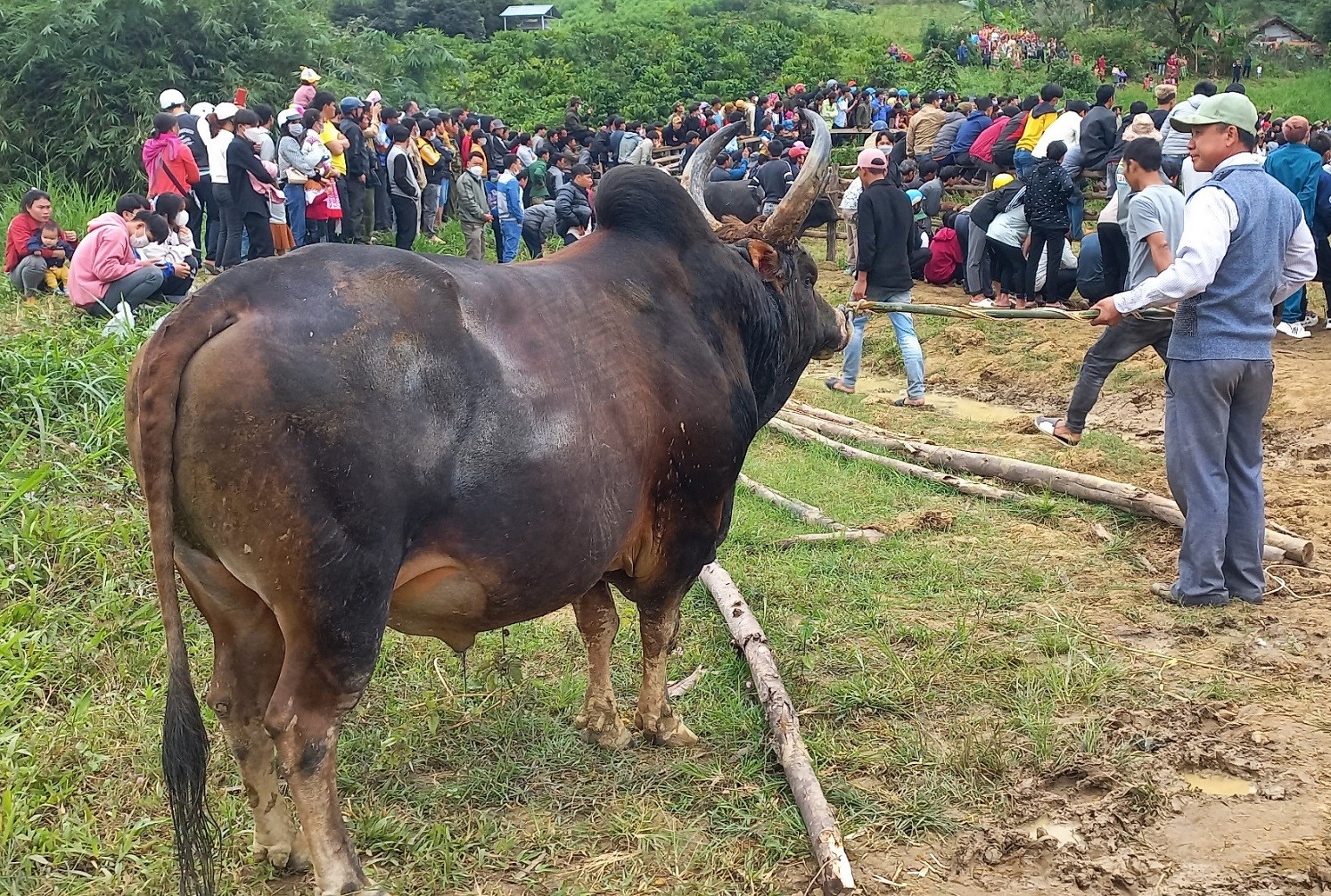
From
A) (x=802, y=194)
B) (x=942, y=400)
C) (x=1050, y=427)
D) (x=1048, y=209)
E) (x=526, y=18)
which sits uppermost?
(x=526, y=18)

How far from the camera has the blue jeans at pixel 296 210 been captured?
1216 centimetres

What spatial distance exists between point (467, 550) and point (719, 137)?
2439 mm

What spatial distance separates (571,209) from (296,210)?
420 centimetres

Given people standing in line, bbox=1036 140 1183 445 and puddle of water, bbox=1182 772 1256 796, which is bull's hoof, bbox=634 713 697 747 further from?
people standing in line, bbox=1036 140 1183 445

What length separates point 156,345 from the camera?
3088 mm

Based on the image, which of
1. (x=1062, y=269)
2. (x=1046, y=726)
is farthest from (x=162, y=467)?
(x=1062, y=269)

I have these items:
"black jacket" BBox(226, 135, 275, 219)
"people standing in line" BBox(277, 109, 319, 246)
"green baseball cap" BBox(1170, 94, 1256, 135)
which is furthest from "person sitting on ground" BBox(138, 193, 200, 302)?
"green baseball cap" BBox(1170, 94, 1256, 135)

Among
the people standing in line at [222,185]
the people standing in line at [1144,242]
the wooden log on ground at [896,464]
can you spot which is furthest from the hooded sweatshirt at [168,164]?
the people standing in line at [1144,242]

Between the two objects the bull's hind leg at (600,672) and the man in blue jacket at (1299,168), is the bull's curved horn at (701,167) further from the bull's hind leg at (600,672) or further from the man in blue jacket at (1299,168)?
the man in blue jacket at (1299,168)

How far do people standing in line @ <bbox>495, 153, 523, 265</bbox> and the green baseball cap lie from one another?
37.1 feet

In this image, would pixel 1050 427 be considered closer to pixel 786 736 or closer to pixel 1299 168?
pixel 1299 168

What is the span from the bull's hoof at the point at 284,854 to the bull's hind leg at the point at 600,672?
4.11 ft

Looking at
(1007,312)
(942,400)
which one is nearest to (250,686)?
(1007,312)

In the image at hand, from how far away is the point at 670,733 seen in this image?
15.4ft
